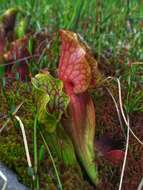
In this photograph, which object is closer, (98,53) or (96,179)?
(96,179)

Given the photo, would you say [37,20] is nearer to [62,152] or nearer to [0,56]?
[0,56]

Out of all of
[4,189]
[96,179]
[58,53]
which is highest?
[58,53]

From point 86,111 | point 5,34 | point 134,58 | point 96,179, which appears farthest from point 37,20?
point 96,179

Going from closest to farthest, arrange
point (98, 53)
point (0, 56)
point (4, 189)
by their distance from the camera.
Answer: point (4, 189) → point (0, 56) → point (98, 53)

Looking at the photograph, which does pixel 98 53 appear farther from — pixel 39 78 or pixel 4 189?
pixel 4 189

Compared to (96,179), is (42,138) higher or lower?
higher

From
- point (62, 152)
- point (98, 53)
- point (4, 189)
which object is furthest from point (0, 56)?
point (4, 189)

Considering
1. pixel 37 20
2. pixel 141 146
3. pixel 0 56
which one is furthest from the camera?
pixel 37 20
